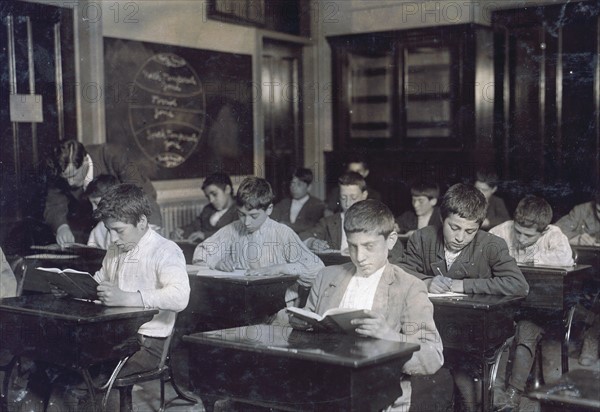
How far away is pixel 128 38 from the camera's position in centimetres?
655

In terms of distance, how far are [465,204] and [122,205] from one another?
4.70ft

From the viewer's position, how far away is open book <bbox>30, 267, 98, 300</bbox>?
117 inches

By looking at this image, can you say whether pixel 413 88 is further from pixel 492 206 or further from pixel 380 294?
pixel 380 294

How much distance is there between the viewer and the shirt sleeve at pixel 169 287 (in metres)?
3.04

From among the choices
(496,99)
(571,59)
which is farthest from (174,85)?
(571,59)

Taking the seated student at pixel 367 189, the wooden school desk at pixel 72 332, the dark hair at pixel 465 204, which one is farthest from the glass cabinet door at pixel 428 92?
the wooden school desk at pixel 72 332

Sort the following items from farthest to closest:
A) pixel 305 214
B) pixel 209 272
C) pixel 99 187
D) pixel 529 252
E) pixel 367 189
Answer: pixel 367 189, pixel 305 214, pixel 99 187, pixel 529 252, pixel 209 272

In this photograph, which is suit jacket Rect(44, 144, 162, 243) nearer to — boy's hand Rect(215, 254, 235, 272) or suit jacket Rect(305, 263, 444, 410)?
boy's hand Rect(215, 254, 235, 272)

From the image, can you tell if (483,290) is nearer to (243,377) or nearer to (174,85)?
(243,377)

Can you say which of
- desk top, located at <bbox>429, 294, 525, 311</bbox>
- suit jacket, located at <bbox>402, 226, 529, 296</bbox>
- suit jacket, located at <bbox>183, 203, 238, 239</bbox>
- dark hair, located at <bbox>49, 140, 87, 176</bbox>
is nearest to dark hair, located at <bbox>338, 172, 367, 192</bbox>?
suit jacket, located at <bbox>183, 203, 238, 239</bbox>

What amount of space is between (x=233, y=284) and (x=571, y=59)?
462 cm

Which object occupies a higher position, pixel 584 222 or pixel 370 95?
pixel 370 95

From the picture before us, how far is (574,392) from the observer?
1.88 metres

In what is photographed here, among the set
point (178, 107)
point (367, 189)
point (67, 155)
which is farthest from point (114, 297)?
point (367, 189)
